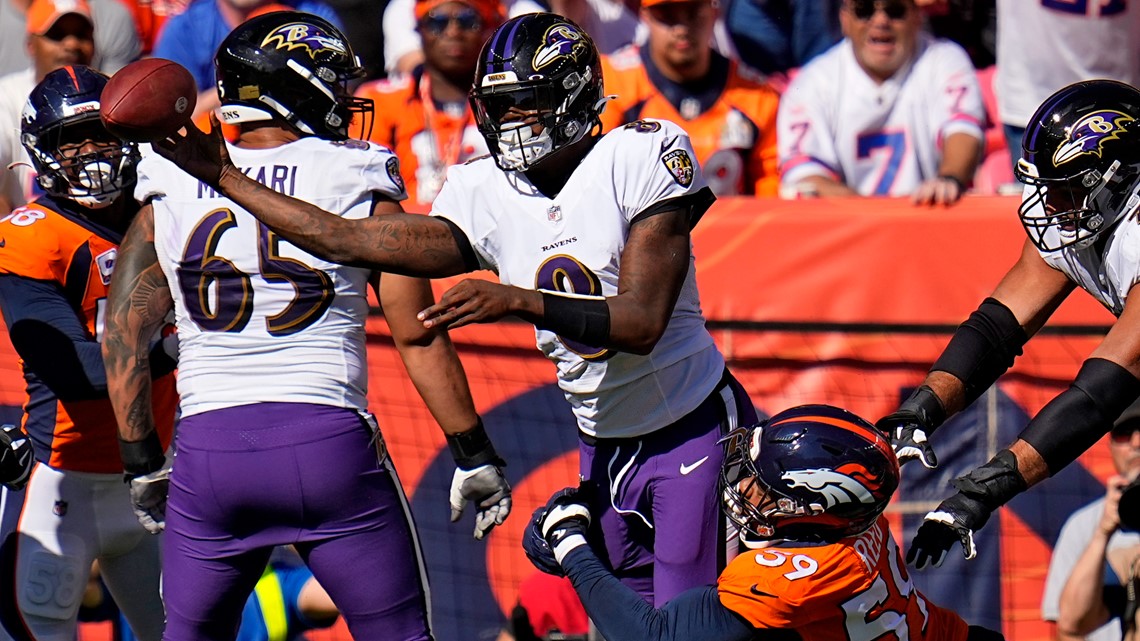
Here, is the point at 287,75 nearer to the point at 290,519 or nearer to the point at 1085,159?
the point at 290,519

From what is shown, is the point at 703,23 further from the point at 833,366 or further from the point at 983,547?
the point at 983,547

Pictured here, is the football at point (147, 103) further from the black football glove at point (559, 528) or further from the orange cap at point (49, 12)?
the orange cap at point (49, 12)

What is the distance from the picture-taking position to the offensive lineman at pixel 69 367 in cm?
448

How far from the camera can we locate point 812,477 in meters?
3.27

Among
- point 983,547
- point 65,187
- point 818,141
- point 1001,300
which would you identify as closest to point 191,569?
point 65,187

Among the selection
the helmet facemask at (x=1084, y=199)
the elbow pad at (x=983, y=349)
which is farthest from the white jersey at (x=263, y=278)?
the helmet facemask at (x=1084, y=199)

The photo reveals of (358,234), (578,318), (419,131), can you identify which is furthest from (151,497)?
(419,131)

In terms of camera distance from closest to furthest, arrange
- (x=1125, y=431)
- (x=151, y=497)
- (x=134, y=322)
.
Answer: (x=134, y=322) → (x=151, y=497) → (x=1125, y=431)

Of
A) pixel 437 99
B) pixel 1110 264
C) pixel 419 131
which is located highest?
pixel 1110 264

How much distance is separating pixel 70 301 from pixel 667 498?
6.29 ft

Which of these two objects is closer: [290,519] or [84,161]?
[290,519]

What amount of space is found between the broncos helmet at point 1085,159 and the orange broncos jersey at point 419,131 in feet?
10.5

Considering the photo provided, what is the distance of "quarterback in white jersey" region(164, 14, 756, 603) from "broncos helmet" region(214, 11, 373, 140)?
43 cm

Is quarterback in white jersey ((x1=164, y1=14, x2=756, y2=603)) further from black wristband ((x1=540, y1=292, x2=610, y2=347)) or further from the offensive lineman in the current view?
the offensive lineman
